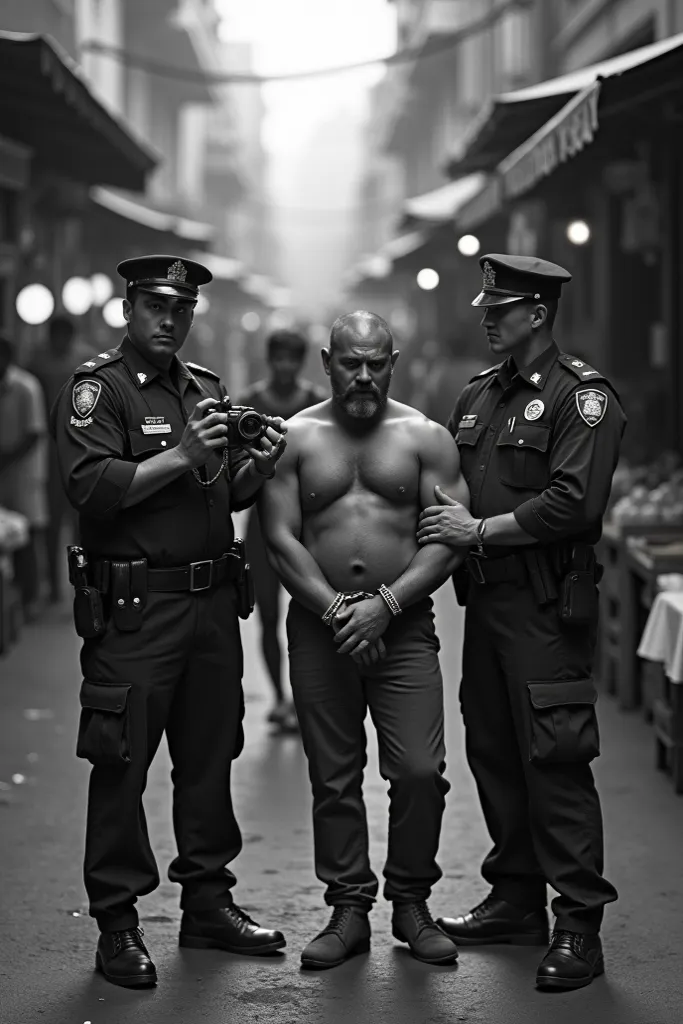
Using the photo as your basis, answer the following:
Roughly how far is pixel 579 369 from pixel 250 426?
43.1 inches

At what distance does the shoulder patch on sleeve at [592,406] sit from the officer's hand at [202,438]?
1.13m

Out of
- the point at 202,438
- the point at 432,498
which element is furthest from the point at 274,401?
the point at 202,438

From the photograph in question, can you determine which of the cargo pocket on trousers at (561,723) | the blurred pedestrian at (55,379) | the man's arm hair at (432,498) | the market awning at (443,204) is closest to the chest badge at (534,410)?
the man's arm hair at (432,498)

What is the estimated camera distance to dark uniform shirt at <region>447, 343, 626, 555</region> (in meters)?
5.24

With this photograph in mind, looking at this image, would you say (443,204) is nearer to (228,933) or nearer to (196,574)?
(196,574)

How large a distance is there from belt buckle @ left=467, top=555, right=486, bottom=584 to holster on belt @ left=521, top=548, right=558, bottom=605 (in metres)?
0.16

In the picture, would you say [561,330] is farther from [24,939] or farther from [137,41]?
[137,41]

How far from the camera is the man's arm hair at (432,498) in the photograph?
5402mm

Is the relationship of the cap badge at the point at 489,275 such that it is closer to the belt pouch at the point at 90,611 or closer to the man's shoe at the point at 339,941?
the belt pouch at the point at 90,611

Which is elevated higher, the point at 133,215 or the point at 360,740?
the point at 133,215

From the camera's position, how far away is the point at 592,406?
5281mm

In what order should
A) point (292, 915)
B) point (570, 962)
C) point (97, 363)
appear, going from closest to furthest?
point (570, 962) → point (97, 363) → point (292, 915)

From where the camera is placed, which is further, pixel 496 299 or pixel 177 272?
pixel 496 299

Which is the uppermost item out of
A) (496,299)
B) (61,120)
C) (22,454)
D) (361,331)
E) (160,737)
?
(61,120)
